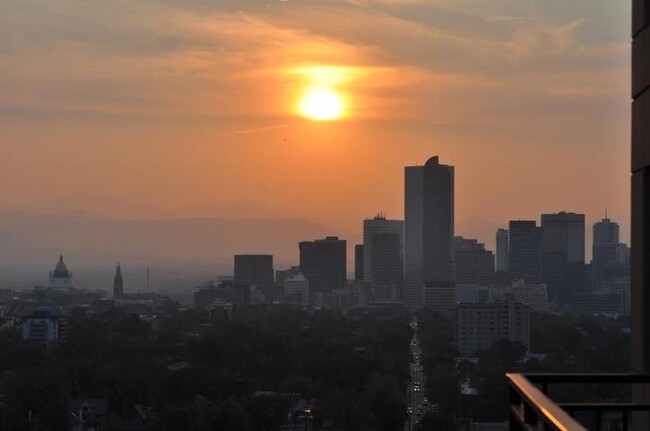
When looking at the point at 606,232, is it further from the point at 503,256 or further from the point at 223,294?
the point at 223,294

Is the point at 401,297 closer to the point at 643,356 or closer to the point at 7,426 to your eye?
the point at 7,426

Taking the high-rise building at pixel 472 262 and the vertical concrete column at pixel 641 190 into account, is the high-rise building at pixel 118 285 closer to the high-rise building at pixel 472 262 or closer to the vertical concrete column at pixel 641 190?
the high-rise building at pixel 472 262

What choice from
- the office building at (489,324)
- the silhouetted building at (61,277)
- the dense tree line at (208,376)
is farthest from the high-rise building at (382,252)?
the dense tree line at (208,376)

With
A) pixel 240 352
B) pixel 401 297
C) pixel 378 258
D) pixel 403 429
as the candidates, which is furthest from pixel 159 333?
pixel 378 258

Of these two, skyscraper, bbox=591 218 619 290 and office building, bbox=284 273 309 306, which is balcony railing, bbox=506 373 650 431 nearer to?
skyscraper, bbox=591 218 619 290

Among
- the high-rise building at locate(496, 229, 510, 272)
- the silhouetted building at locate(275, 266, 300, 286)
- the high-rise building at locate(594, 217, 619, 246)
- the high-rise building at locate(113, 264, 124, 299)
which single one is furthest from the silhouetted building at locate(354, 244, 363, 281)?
the high-rise building at locate(594, 217, 619, 246)

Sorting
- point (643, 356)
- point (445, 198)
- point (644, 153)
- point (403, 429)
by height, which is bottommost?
point (403, 429)

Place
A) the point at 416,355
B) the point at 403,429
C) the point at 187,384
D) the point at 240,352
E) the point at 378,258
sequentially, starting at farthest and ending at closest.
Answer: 1. the point at 378,258
2. the point at 416,355
3. the point at 240,352
4. the point at 187,384
5. the point at 403,429
